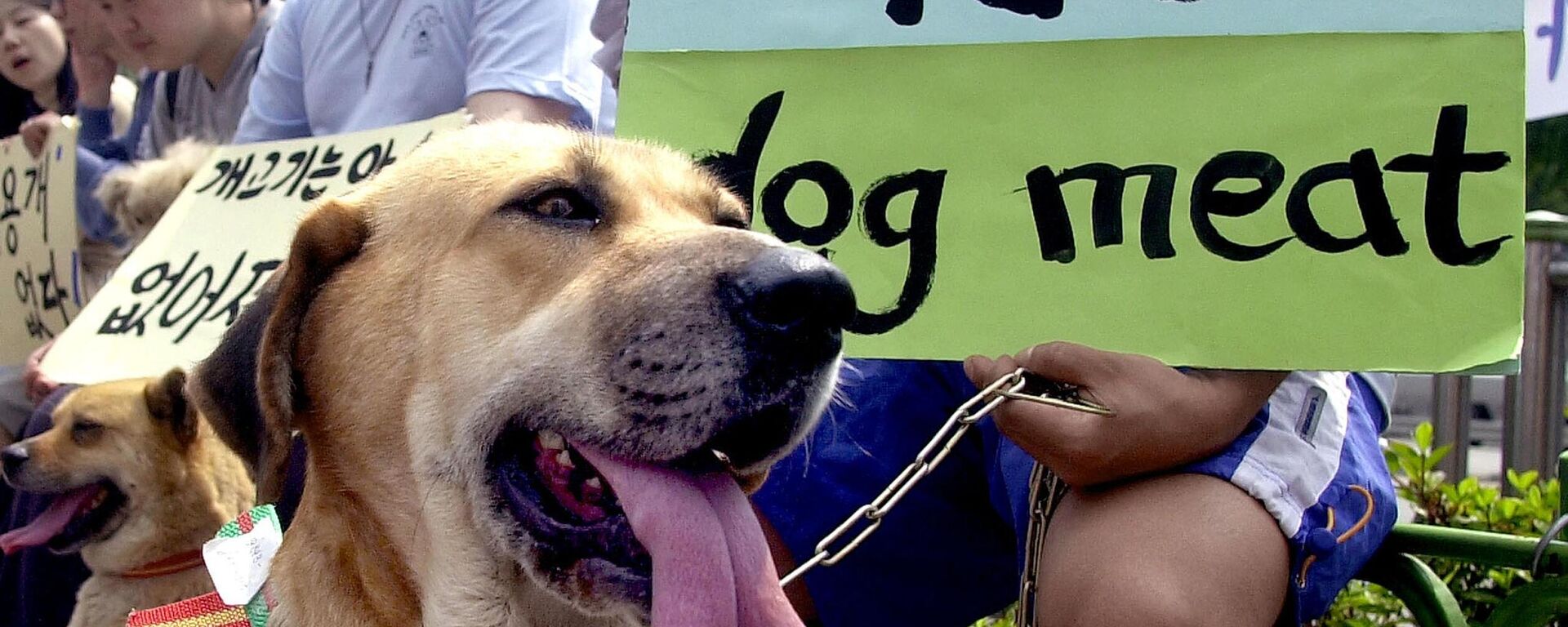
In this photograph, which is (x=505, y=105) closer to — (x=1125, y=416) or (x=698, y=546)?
(x=698, y=546)

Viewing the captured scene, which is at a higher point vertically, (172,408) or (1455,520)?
(172,408)

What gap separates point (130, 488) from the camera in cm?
446

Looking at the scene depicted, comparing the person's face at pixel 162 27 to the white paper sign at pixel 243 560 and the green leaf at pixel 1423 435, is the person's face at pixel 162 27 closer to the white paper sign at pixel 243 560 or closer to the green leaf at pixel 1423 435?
the white paper sign at pixel 243 560

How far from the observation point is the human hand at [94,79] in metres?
5.13

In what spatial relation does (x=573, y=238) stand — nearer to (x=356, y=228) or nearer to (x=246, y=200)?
(x=356, y=228)

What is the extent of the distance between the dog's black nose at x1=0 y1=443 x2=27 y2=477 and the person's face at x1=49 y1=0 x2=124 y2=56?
1.33m

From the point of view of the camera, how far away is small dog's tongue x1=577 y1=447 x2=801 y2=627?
5.92ft

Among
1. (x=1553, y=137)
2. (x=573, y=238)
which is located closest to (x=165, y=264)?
(x=573, y=238)

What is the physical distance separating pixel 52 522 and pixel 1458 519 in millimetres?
4268

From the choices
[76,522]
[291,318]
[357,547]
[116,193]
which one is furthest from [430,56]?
[76,522]

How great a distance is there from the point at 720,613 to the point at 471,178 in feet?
2.80

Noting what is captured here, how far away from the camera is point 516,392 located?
6.53ft

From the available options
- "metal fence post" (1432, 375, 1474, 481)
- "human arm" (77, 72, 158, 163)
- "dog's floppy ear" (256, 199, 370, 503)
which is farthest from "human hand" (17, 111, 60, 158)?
"metal fence post" (1432, 375, 1474, 481)

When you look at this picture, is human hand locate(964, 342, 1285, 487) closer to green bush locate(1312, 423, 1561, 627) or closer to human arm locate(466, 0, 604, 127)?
green bush locate(1312, 423, 1561, 627)
